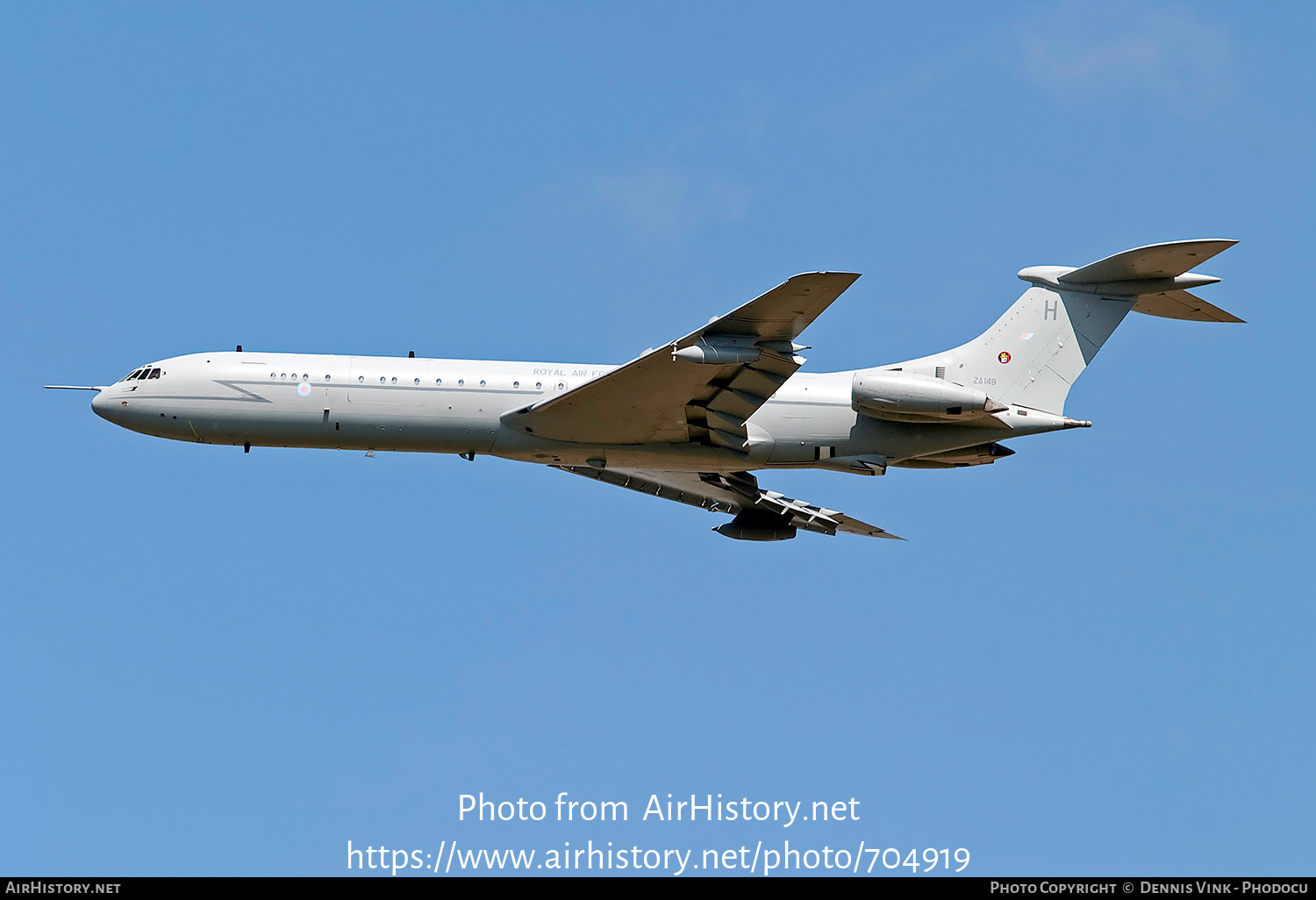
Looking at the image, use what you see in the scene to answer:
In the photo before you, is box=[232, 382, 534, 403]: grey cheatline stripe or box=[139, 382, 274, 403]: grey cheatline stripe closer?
box=[232, 382, 534, 403]: grey cheatline stripe

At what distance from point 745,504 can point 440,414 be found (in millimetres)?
10673

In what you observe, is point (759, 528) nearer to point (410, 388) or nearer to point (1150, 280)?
point (410, 388)

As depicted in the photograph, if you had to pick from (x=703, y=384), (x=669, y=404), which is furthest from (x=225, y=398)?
(x=703, y=384)

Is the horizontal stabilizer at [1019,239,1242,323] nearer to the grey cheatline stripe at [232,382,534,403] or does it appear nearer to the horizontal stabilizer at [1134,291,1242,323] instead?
the horizontal stabilizer at [1134,291,1242,323]

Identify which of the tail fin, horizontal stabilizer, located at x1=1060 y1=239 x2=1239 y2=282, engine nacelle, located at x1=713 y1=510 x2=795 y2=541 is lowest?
engine nacelle, located at x1=713 y1=510 x2=795 y2=541

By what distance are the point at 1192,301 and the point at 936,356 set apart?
6.68 meters

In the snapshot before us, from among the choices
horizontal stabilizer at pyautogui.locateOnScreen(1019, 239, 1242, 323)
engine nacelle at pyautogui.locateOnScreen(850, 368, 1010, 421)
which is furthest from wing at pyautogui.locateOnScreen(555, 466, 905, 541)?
horizontal stabilizer at pyautogui.locateOnScreen(1019, 239, 1242, 323)

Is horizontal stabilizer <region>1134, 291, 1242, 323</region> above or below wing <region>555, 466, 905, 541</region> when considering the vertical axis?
above

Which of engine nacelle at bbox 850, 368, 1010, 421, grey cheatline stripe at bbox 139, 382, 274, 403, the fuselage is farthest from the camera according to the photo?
grey cheatline stripe at bbox 139, 382, 274, 403

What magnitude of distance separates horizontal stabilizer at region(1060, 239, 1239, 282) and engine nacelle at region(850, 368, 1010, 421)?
538cm

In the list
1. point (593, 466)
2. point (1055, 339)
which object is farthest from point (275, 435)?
point (1055, 339)

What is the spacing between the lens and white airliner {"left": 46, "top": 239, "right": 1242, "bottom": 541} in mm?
33969

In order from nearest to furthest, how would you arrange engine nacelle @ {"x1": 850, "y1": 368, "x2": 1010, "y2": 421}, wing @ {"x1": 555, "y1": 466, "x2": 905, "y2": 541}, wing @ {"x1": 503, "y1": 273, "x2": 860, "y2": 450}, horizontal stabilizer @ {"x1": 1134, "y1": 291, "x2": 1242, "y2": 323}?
wing @ {"x1": 503, "y1": 273, "x2": 860, "y2": 450} < engine nacelle @ {"x1": 850, "y1": 368, "x2": 1010, "y2": 421} < horizontal stabilizer @ {"x1": 1134, "y1": 291, "x2": 1242, "y2": 323} < wing @ {"x1": 555, "y1": 466, "x2": 905, "y2": 541}

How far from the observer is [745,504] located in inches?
1623
